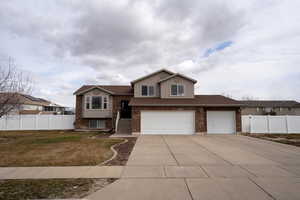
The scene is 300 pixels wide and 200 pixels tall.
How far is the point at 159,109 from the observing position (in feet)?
53.0

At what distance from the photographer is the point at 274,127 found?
17.6 meters

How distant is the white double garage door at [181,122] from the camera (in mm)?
16031

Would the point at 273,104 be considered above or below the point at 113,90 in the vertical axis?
below

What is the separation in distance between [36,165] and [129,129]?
37.3ft

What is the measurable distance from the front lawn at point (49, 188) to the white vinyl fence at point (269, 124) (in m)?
17.4

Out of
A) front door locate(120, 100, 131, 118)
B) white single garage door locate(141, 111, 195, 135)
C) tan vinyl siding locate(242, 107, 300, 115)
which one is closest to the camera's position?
white single garage door locate(141, 111, 195, 135)

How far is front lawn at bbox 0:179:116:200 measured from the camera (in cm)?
395

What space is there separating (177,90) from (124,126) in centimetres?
714

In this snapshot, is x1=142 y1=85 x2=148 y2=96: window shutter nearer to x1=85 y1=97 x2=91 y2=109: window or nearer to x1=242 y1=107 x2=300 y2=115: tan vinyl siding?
x1=85 y1=97 x2=91 y2=109: window

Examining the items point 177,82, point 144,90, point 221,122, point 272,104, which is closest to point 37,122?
point 144,90

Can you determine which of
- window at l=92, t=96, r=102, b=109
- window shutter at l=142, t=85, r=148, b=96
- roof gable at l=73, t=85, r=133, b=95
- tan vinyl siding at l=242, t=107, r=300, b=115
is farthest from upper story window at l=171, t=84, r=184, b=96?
tan vinyl siding at l=242, t=107, r=300, b=115

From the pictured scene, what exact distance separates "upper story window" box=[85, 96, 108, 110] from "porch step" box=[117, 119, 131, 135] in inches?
126

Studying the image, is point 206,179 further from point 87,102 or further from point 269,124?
point 87,102

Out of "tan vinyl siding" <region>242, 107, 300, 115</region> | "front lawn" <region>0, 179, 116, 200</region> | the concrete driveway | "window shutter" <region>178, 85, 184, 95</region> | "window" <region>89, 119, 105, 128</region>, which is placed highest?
"window shutter" <region>178, 85, 184, 95</region>
